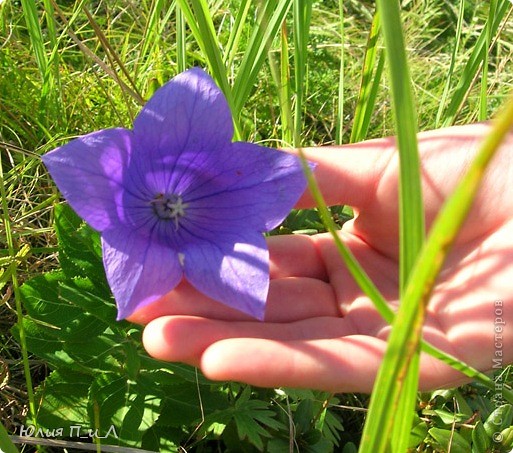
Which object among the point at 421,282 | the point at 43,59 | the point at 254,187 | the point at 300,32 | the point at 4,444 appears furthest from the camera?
the point at 43,59

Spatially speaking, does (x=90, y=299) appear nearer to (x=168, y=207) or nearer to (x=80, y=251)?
(x=80, y=251)

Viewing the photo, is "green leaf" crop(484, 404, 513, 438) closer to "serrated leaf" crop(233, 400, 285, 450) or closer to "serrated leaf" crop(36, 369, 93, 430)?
"serrated leaf" crop(233, 400, 285, 450)

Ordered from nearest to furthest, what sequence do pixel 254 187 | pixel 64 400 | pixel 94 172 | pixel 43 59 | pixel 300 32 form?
pixel 94 172, pixel 254 187, pixel 64 400, pixel 300 32, pixel 43 59

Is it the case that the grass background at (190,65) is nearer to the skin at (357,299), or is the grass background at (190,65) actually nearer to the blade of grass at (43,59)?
the blade of grass at (43,59)

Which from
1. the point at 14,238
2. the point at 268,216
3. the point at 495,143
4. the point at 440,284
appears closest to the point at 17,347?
the point at 14,238

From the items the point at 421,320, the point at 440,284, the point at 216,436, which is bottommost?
the point at 216,436

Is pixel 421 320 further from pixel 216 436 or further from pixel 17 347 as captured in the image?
pixel 17 347

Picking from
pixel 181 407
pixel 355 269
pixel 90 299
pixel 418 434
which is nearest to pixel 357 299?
pixel 418 434
